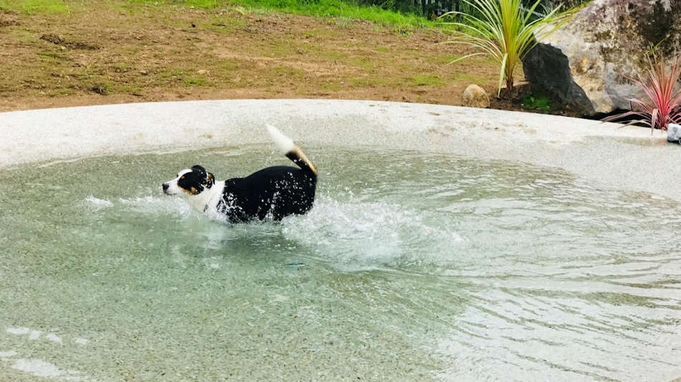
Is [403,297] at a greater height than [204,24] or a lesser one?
lesser

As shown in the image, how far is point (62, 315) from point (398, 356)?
1.40m

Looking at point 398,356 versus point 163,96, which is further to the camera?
point 163,96

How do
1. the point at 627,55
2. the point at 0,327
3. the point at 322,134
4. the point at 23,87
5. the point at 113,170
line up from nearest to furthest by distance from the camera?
the point at 0,327
the point at 113,170
the point at 322,134
the point at 627,55
the point at 23,87

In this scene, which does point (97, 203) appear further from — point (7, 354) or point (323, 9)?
point (323, 9)

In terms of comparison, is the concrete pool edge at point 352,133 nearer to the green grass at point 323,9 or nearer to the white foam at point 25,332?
the white foam at point 25,332

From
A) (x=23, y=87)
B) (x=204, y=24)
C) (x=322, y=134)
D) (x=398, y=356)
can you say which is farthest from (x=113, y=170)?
(x=204, y=24)

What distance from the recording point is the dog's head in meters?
4.11

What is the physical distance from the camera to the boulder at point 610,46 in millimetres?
7348

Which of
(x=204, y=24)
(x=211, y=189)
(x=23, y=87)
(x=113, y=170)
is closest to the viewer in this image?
(x=211, y=189)

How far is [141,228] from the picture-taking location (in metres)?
4.29

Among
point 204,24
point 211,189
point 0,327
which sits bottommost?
point 0,327

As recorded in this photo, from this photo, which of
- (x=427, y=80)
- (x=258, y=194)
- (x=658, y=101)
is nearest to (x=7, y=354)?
(x=258, y=194)

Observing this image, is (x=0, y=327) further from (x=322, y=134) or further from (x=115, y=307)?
(x=322, y=134)

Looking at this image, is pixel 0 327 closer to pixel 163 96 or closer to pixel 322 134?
pixel 322 134
